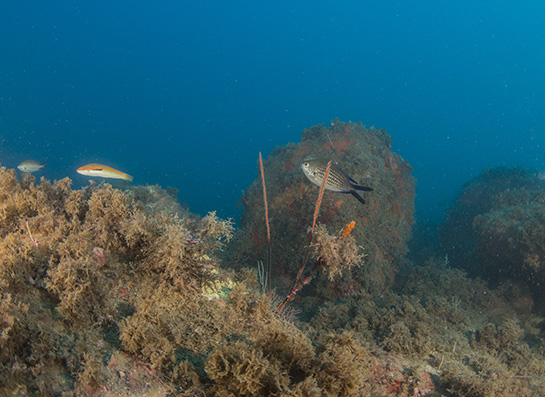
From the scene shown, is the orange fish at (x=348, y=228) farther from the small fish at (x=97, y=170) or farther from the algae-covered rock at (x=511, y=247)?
the algae-covered rock at (x=511, y=247)

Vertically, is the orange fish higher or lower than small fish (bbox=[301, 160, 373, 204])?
lower

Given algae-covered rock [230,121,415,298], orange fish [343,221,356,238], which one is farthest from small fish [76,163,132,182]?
orange fish [343,221,356,238]

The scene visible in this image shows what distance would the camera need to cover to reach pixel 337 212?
277 inches

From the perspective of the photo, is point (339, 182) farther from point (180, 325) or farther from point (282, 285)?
point (282, 285)

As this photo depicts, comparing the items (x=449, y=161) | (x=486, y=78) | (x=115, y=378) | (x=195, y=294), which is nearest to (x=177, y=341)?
(x=115, y=378)

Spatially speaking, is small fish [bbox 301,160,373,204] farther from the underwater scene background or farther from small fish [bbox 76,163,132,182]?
small fish [bbox 76,163,132,182]

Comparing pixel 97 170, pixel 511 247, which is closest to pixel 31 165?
pixel 97 170

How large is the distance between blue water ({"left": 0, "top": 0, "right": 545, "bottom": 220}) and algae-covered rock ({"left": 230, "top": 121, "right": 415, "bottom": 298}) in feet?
79.7

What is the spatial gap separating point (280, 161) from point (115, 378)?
7583 millimetres

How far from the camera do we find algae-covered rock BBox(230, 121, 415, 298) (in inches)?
272

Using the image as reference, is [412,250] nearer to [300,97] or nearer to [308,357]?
[308,357]

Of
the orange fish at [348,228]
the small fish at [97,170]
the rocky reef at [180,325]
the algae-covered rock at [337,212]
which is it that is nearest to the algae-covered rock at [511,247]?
the algae-covered rock at [337,212]

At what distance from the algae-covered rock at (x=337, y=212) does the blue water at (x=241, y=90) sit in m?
24.3

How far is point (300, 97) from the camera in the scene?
107 metres
